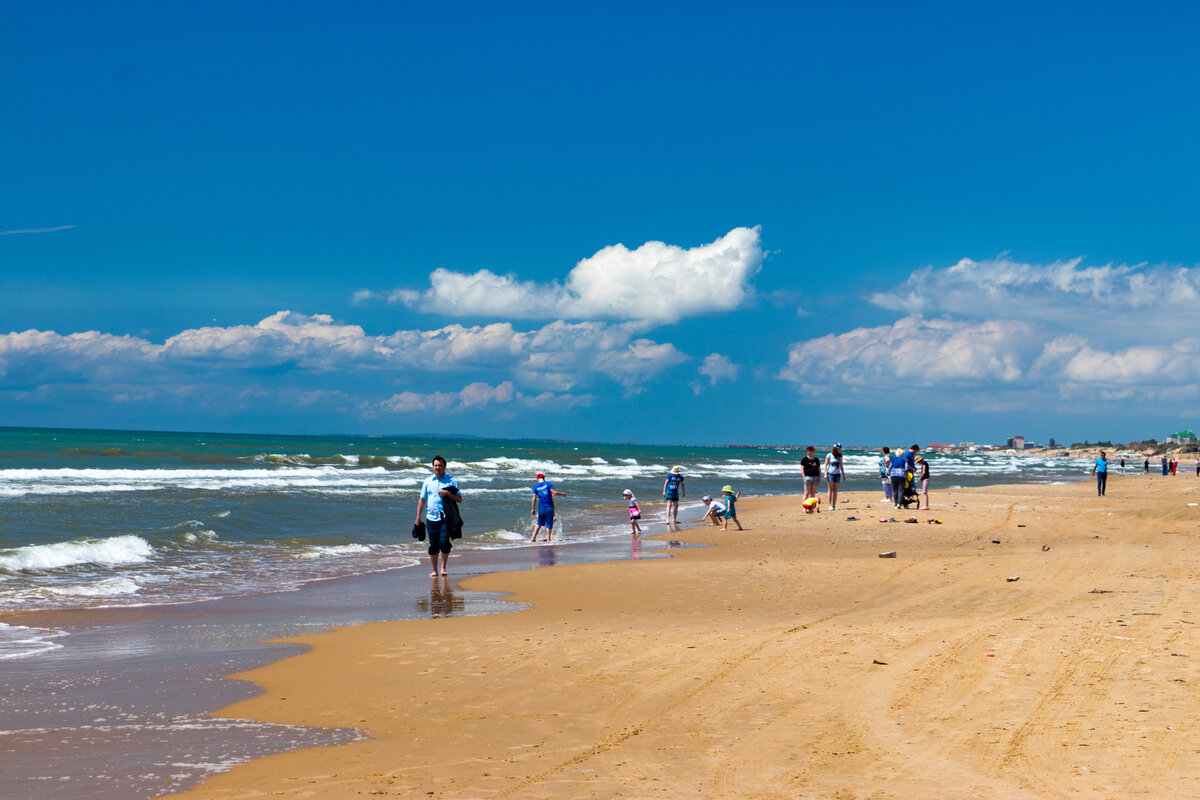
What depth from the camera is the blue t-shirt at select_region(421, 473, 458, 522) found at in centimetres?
1290

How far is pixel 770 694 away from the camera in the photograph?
239 inches

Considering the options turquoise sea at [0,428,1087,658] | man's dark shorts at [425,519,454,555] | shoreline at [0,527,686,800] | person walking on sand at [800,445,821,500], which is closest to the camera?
shoreline at [0,527,686,800]

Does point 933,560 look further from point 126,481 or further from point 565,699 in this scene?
point 126,481

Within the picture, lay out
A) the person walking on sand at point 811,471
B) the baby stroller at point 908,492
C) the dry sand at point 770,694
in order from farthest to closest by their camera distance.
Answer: the baby stroller at point 908,492 → the person walking on sand at point 811,471 → the dry sand at point 770,694

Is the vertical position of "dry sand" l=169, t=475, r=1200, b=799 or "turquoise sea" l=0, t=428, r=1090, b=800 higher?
"dry sand" l=169, t=475, r=1200, b=799

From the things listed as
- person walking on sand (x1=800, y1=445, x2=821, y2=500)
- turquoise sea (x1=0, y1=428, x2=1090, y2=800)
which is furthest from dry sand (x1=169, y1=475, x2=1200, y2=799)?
person walking on sand (x1=800, y1=445, x2=821, y2=500)

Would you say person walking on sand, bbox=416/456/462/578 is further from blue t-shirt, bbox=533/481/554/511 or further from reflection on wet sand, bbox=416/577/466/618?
blue t-shirt, bbox=533/481/554/511

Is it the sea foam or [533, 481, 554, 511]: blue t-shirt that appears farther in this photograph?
[533, 481, 554, 511]: blue t-shirt

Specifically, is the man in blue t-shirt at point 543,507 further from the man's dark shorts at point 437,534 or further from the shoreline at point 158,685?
the shoreline at point 158,685

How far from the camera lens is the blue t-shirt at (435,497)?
42.3 feet

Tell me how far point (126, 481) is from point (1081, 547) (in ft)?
106

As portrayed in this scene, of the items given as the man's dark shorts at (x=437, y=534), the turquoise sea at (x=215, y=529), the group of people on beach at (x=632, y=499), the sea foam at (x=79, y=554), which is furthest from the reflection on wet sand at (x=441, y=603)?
the sea foam at (x=79, y=554)

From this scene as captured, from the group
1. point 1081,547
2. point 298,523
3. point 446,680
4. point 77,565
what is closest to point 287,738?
point 446,680

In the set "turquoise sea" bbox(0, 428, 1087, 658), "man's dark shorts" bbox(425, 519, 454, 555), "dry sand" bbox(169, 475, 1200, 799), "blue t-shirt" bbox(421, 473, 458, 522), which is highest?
"blue t-shirt" bbox(421, 473, 458, 522)
